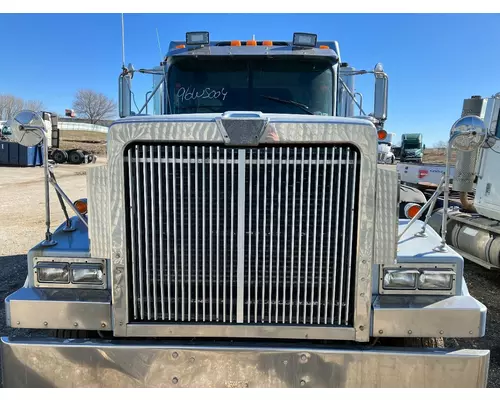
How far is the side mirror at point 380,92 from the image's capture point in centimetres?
437

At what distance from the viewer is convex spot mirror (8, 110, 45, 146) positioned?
2836 mm

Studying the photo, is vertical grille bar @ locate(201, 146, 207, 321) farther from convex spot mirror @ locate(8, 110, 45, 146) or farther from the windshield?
the windshield

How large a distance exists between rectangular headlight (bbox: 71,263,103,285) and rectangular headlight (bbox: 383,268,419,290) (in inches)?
69.2

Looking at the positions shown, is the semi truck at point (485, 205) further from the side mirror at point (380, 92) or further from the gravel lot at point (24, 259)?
the side mirror at point (380, 92)

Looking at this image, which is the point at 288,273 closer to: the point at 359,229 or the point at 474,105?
the point at 359,229

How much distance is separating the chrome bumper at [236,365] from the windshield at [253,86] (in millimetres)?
2404

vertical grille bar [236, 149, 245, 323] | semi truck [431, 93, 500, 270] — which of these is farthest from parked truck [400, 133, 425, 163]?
vertical grille bar [236, 149, 245, 323]

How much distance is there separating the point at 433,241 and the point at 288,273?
1.10 meters

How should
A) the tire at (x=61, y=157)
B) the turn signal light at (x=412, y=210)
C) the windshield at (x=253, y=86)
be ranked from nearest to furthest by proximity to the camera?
1. the turn signal light at (x=412, y=210)
2. the windshield at (x=253, y=86)
3. the tire at (x=61, y=157)

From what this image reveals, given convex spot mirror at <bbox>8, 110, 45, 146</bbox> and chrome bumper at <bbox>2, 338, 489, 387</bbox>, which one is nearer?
chrome bumper at <bbox>2, 338, 489, 387</bbox>

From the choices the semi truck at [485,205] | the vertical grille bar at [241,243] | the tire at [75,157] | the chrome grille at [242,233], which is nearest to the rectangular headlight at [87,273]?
the chrome grille at [242,233]

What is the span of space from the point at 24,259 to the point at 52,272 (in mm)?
4444

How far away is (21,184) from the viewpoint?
17672mm

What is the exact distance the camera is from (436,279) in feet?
8.52
